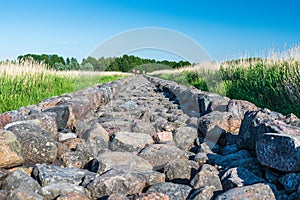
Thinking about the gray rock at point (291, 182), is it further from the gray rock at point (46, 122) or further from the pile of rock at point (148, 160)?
the gray rock at point (46, 122)

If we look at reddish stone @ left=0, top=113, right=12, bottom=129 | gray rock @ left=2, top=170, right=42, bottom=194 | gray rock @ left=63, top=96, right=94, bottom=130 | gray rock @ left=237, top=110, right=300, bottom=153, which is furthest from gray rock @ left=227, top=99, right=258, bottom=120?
gray rock @ left=2, top=170, right=42, bottom=194

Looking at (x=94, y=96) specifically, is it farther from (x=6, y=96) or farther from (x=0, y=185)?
(x=0, y=185)

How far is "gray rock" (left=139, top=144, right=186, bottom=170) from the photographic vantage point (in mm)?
3094

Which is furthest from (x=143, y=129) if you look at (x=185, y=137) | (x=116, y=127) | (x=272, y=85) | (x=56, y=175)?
(x=272, y=85)

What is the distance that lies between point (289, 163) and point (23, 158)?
2.01m

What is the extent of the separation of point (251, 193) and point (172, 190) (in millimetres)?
524

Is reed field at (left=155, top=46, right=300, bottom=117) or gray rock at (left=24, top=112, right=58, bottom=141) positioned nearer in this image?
gray rock at (left=24, top=112, right=58, bottom=141)

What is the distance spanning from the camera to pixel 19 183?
228cm

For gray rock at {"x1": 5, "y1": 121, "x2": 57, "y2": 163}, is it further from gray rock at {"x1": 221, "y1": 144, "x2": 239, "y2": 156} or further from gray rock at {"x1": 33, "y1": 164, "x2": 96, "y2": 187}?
gray rock at {"x1": 221, "y1": 144, "x2": 239, "y2": 156}

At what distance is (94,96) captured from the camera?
22.0 feet

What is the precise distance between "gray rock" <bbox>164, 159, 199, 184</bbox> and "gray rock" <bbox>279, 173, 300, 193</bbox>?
2.30 ft

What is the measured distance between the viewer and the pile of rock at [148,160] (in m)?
2.26

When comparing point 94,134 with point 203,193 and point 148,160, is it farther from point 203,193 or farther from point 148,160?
point 203,193

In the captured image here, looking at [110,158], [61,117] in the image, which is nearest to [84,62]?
[61,117]
